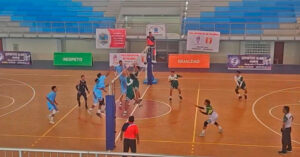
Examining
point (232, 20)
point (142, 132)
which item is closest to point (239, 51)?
point (232, 20)

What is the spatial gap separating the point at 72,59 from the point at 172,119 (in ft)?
61.1

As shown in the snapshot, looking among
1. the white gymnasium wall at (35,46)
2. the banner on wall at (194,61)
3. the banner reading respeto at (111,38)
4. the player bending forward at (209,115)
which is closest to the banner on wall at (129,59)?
the banner reading respeto at (111,38)

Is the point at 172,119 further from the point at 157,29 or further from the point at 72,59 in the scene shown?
the point at 72,59

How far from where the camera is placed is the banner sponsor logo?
3381 cm

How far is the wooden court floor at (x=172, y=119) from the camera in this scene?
14.3 meters

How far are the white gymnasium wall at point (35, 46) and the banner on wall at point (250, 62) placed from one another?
56.1 ft

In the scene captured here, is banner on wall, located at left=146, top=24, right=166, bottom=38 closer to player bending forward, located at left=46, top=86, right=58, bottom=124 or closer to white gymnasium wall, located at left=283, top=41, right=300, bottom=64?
white gymnasium wall, located at left=283, top=41, right=300, bottom=64

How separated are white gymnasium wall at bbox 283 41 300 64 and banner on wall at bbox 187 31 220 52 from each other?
6.60 metres

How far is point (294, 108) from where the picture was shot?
19453mm

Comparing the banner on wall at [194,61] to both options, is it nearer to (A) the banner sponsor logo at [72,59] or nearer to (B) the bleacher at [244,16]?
(B) the bleacher at [244,16]

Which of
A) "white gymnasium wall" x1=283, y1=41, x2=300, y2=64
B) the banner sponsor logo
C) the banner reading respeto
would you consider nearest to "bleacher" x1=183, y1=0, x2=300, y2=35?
"white gymnasium wall" x1=283, y1=41, x2=300, y2=64

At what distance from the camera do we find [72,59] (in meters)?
34.1

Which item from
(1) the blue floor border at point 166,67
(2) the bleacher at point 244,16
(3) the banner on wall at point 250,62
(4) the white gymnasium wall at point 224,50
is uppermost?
(2) the bleacher at point 244,16

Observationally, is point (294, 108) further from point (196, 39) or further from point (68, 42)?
point (68, 42)
